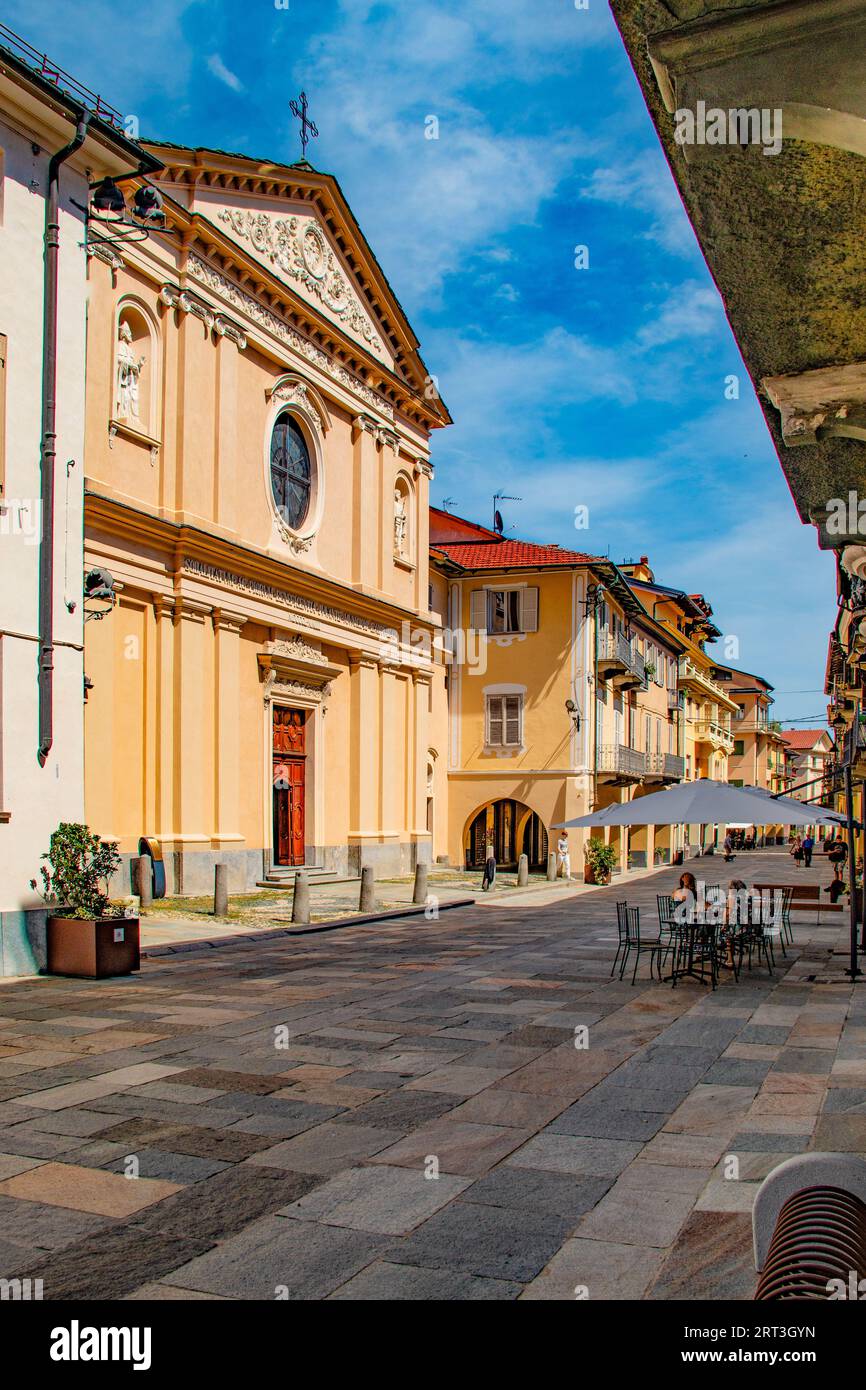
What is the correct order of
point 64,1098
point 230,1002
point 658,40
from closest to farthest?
point 658,40
point 64,1098
point 230,1002

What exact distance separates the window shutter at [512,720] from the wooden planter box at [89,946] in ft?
83.5

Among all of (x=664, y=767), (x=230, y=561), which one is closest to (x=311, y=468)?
(x=230, y=561)

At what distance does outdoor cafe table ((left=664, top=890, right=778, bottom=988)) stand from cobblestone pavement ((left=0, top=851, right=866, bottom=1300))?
0.31 meters

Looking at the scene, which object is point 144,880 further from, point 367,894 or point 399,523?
point 399,523

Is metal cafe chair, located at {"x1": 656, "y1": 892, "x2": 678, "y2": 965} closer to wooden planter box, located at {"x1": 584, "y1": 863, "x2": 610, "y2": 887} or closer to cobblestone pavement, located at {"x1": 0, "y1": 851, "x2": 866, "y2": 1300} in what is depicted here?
cobblestone pavement, located at {"x1": 0, "y1": 851, "x2": 866, "y2": 1300}

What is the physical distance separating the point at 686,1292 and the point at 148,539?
61.8 ft

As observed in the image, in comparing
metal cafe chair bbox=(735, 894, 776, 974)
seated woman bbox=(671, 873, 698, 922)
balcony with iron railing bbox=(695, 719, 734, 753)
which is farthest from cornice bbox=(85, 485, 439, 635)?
balcony with iron railing bbox=(695, 719, 734, 753)

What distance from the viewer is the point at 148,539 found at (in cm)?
2112

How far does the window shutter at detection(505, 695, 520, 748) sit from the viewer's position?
36.8 metres

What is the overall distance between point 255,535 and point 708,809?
48.4 ft
